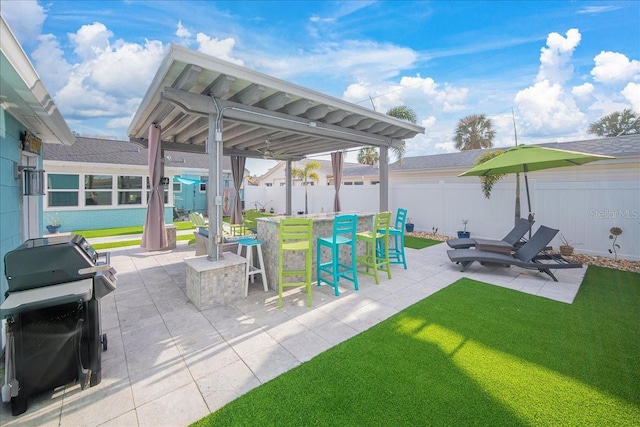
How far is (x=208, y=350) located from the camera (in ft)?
9.45

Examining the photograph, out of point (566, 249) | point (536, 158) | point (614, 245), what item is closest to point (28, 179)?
point (536, 158)

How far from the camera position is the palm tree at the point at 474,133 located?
20.1m

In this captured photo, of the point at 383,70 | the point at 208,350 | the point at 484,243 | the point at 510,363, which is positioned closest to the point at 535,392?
the point at 510,363

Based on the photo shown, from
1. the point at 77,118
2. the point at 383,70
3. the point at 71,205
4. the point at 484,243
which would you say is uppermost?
the point at 383,70

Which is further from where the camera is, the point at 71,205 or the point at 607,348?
the point at 71,205

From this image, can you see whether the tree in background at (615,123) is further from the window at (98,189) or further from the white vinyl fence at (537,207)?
the window at (98,189)

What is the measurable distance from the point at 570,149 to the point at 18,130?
46.5 ft

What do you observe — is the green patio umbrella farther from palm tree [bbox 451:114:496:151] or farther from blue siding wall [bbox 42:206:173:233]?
palm tree [bbox 451:114:496:151]

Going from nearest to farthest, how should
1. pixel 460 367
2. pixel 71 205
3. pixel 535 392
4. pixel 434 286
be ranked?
1. pixel 535 392
2. pixel 460 367
3. pixel 434 286
4. pixel 71 205

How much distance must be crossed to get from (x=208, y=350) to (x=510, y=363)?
9.93ft

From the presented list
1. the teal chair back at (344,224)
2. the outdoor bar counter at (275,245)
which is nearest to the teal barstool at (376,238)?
the teal chair back at (344,224)

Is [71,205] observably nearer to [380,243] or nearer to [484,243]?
[380,243]

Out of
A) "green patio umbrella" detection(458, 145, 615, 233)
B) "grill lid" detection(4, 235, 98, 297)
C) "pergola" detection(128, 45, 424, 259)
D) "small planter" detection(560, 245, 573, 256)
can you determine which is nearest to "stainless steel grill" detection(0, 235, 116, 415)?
"grill lid" detection(4, 235, 98, 297)

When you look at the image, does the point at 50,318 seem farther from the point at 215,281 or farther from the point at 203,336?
the point at 215,281
